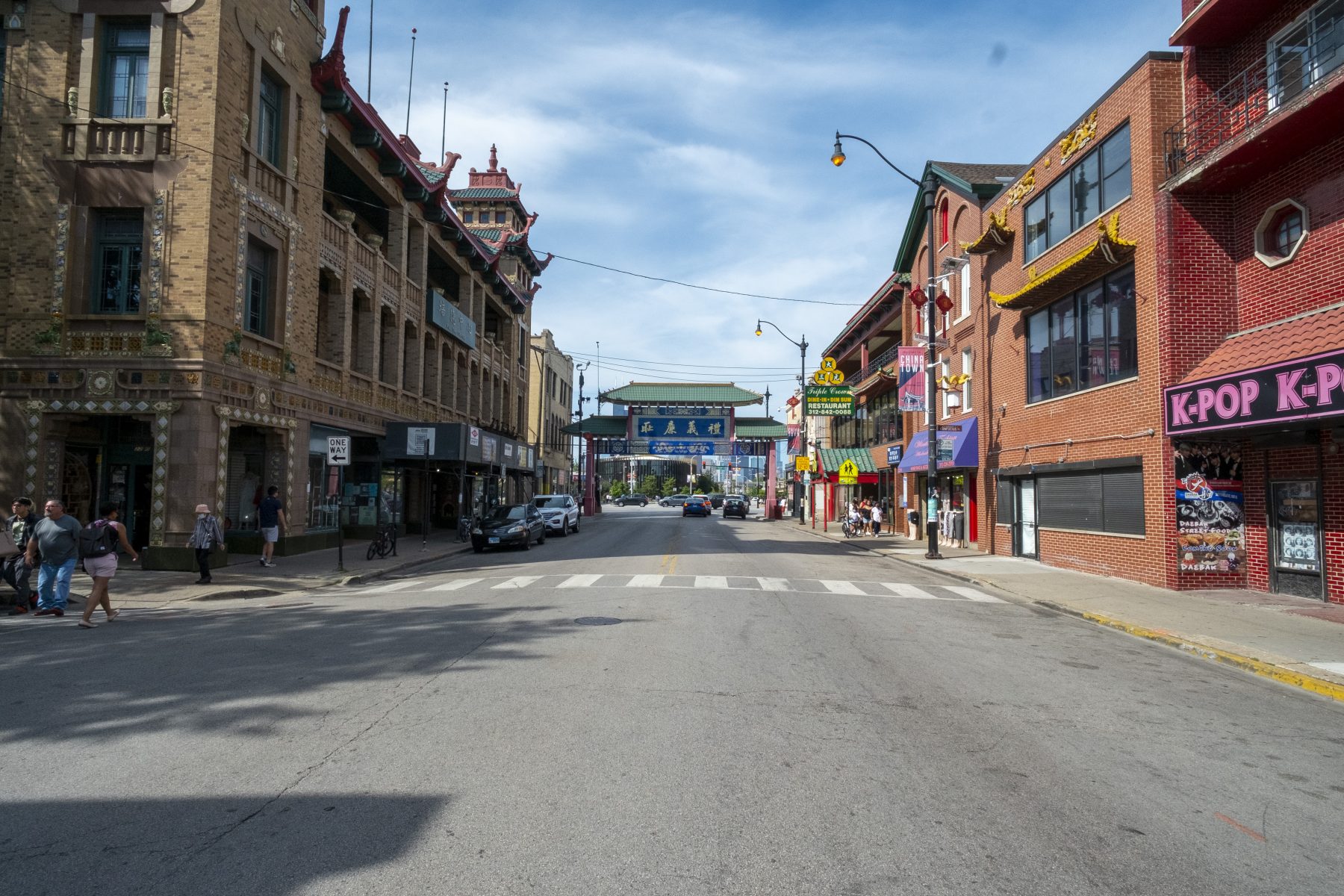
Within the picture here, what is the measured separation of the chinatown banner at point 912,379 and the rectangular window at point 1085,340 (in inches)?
145

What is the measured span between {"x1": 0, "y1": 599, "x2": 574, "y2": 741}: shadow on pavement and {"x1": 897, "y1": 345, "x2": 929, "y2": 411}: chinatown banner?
53.9 ft

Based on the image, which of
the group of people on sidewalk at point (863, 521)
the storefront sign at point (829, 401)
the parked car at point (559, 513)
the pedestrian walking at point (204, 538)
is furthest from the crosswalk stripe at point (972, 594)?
the storefront sign at point (829, 401)

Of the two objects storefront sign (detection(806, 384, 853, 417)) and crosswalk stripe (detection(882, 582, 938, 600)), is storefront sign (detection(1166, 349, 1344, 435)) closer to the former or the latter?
crosswalk stripe (detection(882, 582, 938, 600))

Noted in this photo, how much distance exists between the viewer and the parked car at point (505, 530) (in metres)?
26.0

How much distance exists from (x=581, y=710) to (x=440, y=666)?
2.23 m

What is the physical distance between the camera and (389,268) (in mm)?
28578

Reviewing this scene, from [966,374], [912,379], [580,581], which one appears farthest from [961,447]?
[580,581]

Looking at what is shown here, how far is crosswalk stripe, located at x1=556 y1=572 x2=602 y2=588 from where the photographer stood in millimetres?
15325

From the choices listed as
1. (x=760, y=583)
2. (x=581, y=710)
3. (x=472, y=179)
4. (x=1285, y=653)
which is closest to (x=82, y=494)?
(x=760, y=583)

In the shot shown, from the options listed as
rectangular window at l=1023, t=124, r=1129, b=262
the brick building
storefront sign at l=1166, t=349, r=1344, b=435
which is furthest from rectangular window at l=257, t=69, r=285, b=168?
storefront sign at l=1166, t=349, r=1344, b=435

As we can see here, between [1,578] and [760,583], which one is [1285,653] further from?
[1,578]

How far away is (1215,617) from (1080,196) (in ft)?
35.6

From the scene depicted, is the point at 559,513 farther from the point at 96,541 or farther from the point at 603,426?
the point at 96,541

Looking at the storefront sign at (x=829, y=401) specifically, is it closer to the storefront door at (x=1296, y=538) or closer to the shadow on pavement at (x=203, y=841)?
the storefront door at (x=1296, y=538)
